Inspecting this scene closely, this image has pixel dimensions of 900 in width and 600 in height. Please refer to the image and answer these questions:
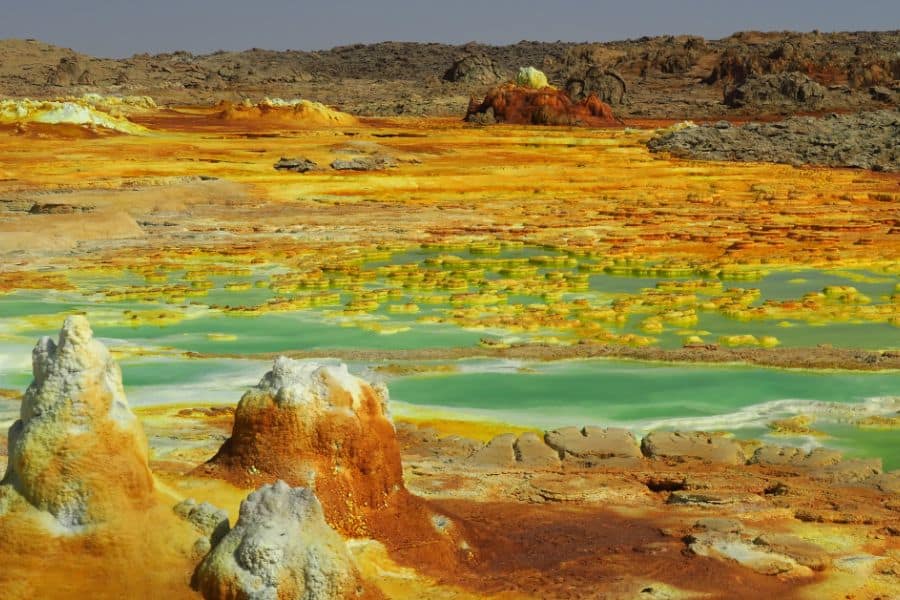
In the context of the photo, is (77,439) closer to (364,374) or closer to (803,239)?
(364,374)

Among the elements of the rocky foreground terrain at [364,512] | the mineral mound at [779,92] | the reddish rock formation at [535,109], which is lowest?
the rocky foreground terrain at [364,512]

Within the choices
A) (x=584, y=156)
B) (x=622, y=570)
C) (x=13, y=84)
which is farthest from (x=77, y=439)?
(x=13, y=84)

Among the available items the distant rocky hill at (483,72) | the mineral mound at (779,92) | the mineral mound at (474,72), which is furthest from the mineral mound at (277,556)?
the mineral mound at (474,72)

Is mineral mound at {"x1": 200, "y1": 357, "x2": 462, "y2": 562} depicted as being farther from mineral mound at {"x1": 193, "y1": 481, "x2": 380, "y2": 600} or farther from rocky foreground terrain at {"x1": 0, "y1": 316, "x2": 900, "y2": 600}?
mineral mound at {"x1": 193, "y1": 481, "x2": 380, "y2": 600}

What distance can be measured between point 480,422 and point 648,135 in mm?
29483

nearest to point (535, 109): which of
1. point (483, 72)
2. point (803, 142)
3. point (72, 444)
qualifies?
point (803, 142)

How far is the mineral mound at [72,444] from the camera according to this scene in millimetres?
3951

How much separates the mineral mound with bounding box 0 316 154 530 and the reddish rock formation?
3792 centimetres

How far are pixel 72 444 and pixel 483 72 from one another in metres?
63.7

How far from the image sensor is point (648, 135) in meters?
36.5

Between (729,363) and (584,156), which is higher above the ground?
(584,156)

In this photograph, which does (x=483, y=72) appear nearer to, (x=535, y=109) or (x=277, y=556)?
(x=535, y=109)

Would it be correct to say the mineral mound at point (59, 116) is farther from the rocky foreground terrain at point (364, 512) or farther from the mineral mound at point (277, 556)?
the mineral mound at point (277, 556)

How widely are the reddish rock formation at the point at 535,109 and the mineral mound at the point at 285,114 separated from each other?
4.57 metres
